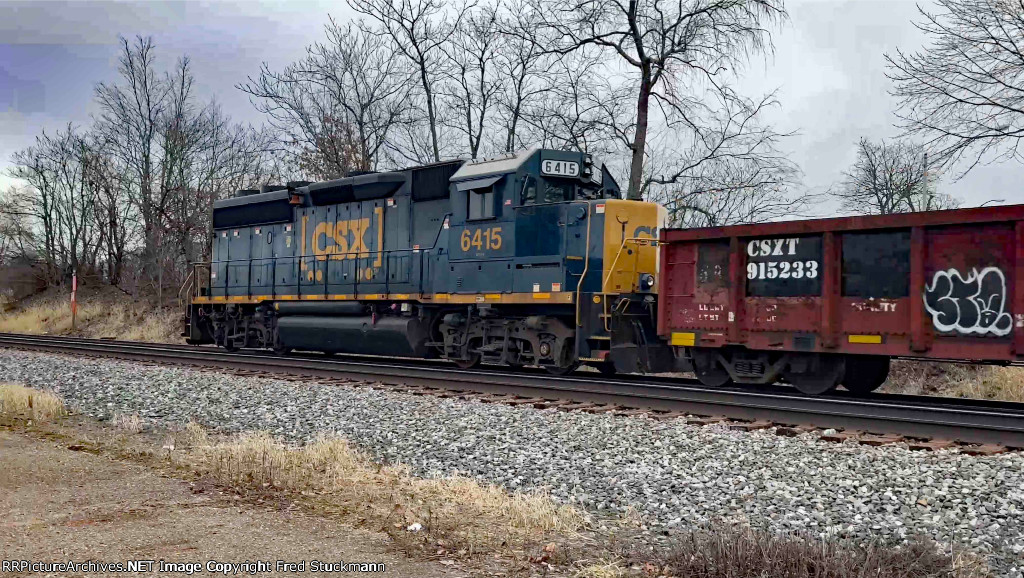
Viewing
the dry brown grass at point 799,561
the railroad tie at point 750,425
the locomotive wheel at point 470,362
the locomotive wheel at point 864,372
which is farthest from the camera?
the locomotive wheel at point 470,362

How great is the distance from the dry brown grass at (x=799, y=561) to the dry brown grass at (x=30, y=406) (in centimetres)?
794

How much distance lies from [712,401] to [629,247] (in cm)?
421

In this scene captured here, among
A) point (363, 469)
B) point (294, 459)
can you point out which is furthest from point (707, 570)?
point (294, 459)

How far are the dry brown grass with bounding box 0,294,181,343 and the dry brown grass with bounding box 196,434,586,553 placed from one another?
21.8 metres

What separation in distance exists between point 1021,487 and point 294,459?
17.4 feet

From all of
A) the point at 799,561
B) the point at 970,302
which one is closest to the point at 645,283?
the point at 970,302

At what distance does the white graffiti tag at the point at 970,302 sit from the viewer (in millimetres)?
9266

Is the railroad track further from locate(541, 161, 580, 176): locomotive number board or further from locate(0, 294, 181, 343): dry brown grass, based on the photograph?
locate(0, 294, 181, 343): dry brown grass

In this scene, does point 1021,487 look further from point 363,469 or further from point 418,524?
point 363,469

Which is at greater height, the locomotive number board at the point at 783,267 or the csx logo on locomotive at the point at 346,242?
the csx logo on locomotive at the point at 346,242

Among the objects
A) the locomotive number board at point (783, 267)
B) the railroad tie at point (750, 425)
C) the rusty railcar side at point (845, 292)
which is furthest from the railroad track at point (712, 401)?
the locomotive number board at point (783, 267)

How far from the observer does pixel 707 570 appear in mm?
3926

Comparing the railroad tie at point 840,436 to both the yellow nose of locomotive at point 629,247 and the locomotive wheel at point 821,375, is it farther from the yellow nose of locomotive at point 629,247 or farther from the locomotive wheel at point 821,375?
the yellow nose of locomotive at point 629,247

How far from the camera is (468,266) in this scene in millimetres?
14570
